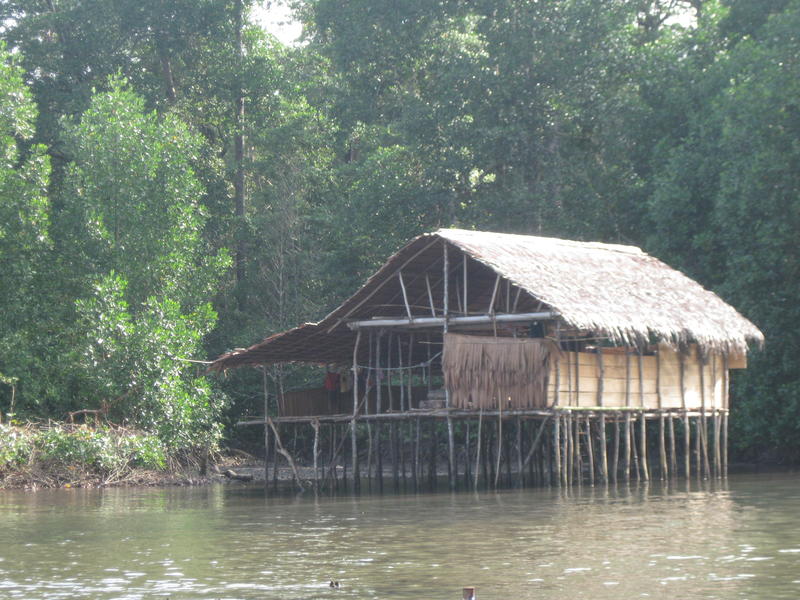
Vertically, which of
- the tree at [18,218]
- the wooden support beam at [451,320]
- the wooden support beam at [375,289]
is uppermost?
the tree at [18,218]

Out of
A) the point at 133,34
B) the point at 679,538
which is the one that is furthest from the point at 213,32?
the point at 679,538

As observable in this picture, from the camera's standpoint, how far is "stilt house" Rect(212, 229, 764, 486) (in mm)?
19469

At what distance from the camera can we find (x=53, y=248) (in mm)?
28469

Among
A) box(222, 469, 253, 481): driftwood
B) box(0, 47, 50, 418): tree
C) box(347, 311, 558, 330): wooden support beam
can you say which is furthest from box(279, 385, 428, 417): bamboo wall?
box(0, 47, 50, 418): tree

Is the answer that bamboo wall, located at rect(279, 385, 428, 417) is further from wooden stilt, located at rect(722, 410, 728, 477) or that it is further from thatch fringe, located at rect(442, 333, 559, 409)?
wooden stilt, located at rect(722, 410, 728, 477)

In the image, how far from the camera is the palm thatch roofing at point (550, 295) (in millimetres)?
19406

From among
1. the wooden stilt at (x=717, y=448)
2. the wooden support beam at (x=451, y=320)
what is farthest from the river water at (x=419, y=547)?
the wooden stilt at (x=717, y=448)

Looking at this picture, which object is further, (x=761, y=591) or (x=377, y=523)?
(x=377, y=523)

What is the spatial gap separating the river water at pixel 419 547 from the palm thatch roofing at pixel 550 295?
2962 mm

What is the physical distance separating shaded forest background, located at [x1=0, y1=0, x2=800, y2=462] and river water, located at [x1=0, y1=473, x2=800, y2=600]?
7318 millimetres

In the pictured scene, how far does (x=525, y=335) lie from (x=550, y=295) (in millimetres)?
4068

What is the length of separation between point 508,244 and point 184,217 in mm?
10496

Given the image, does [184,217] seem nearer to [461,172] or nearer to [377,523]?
[461,172]

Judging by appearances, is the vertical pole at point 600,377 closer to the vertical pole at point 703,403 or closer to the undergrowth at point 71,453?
the vertical pole at point 703,403
